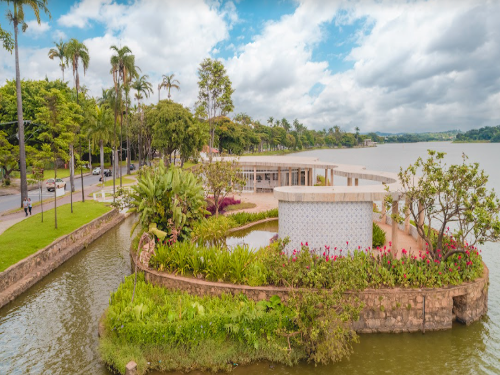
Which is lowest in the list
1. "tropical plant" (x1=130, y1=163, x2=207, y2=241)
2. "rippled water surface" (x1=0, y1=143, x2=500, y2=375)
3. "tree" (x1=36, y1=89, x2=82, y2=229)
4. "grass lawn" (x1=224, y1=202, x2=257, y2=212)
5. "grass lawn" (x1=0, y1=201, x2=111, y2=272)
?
"rippled water surface" (x1=0, y1=143, x2=500, y2=375)

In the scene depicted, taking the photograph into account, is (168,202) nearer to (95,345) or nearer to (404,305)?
(95,345)

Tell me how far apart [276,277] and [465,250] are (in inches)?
224

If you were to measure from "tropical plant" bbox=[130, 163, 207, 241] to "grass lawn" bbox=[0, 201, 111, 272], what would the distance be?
516cm

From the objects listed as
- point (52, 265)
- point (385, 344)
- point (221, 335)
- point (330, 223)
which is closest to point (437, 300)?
point (385, 344)

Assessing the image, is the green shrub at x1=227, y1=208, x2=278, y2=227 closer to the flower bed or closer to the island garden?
the island garden

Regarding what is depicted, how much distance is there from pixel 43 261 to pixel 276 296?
35.0 feet

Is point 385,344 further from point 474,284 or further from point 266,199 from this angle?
point 266,199

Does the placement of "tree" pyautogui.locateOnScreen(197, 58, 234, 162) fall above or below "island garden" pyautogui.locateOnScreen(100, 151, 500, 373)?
above

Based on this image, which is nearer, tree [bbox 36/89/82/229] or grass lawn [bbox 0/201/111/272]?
grass lawn [bbox 0/201/111/272]

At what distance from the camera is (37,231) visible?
17.7 meters

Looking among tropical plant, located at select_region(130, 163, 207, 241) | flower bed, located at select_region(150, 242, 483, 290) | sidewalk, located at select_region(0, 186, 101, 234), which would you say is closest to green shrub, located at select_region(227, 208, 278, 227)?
tropical plant, located at select_region(130, 163, 207, 241)

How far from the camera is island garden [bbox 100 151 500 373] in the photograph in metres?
8.77

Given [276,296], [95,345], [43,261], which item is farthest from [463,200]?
[43,261]

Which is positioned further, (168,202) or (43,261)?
(43,261)
